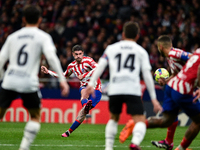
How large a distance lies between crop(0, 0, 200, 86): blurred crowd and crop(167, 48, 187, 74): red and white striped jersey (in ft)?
28.4

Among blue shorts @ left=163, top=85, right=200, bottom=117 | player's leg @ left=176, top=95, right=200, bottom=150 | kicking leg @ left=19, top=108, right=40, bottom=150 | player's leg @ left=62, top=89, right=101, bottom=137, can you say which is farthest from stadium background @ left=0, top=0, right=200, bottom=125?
kicking leg @ left=19, top=108, right=40, bottom=150

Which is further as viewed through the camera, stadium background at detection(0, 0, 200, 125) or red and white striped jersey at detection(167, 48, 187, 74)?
stadium background at detection(0, 0, 200, 125)

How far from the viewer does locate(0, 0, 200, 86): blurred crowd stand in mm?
16141

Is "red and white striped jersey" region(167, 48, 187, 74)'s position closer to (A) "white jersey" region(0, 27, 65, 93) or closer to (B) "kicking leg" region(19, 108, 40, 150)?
(A) "white jersey" region(0, 27, 65, 93)

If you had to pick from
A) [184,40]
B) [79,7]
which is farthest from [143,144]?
[79,7]

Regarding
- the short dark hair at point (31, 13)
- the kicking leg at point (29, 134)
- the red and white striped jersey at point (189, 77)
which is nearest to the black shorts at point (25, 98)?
the kicking leg at point (29, 134)

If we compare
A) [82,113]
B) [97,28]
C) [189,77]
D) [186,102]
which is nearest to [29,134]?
[186,102]

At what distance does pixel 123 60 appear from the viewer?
5.50 meters

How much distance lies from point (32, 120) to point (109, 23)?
41.2 ft

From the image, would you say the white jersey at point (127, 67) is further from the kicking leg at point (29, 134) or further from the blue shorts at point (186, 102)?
the kicking leg at point (29, 134)

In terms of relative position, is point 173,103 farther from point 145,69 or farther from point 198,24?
point 198,24

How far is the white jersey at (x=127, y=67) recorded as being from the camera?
5461mm

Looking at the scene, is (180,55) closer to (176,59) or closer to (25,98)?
(176,59)

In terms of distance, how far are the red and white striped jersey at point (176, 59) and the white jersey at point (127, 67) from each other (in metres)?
0.99
